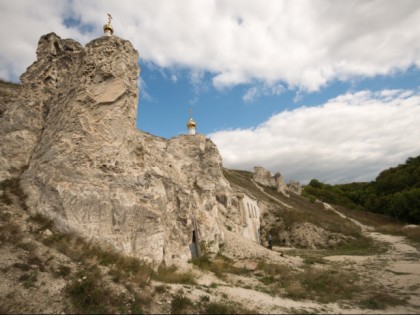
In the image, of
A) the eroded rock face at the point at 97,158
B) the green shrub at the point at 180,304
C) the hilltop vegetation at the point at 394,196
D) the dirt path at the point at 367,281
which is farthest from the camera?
the hilltop vegetation at the point at 394,196

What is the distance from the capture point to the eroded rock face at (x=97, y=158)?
11.4 meters

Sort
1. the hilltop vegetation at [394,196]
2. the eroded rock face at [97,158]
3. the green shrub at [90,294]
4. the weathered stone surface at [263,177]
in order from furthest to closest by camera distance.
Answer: the weathered stone surface at [263,177] → the hilltop vegetation at [394,196] → the eroded rock face at [97,158] → the green shrub at [90,294]

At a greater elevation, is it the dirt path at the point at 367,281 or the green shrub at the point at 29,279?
the green shrub at the point at 29,279

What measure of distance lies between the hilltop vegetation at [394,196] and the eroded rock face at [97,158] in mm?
51958

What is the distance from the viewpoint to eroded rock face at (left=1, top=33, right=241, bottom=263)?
11359 mm

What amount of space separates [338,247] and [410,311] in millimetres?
23054

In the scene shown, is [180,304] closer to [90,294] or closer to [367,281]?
[90,294]

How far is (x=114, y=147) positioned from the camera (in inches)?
527

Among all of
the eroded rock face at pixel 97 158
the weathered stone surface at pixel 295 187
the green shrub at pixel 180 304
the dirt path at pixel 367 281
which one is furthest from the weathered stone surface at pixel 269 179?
the green shrub at pixel 180 304

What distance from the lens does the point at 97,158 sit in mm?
12633

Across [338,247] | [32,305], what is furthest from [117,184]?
[338,247]

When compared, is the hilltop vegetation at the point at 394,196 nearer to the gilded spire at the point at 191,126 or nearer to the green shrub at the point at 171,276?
the gilded spire at the point at 191,126

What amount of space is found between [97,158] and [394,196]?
68155 millimetres

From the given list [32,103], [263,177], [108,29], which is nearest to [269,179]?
[263,177]
